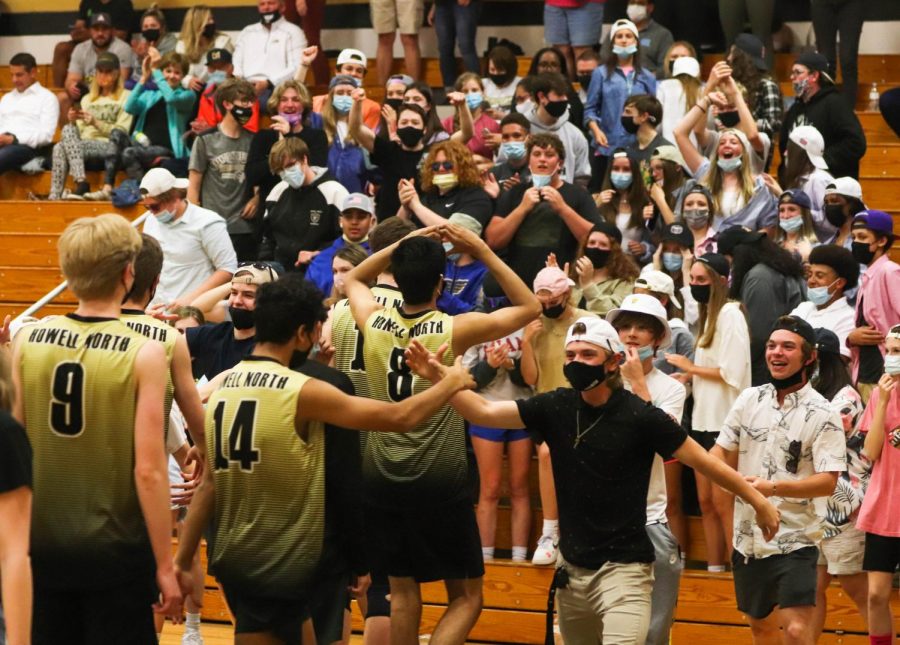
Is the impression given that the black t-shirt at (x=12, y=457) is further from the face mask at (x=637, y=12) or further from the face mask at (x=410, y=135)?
the face mask at (x=637, y=12)

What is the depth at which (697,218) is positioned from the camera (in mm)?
8734

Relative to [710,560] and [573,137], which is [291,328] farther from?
[573,137]

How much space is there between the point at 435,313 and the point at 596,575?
1.16m

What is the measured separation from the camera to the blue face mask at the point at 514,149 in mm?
9188

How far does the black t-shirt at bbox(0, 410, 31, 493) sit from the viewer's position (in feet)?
11.2

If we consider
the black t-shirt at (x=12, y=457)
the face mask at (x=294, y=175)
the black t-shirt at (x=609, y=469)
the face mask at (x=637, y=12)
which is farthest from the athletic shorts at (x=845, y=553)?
the face mask at (x=637, y=12)

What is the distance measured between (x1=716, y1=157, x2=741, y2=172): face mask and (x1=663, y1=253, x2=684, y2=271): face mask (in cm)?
85

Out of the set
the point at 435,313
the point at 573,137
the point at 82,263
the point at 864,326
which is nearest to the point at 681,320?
the point at 864,326

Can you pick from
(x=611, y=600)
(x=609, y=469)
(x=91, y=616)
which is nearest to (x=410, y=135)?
(x=609, y=469)

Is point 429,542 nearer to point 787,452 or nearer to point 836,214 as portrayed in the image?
point 787,452

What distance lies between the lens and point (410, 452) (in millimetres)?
5645

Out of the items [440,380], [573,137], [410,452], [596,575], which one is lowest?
[596,575]

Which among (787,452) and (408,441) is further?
(787,452)

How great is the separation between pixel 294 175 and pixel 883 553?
14.7 ft
